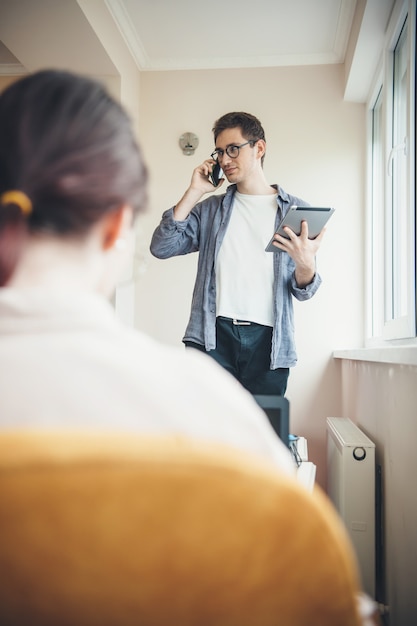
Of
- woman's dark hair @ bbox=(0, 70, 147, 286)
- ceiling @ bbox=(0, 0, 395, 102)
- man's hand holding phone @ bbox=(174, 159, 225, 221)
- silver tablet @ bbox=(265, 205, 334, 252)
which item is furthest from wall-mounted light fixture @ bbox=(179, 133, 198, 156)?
woman's dark hair @ bbox=(0, 70, 147, 286)

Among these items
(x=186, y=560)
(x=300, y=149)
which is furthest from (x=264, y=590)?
(x=300, y=149)

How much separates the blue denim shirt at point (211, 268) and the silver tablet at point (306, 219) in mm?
145

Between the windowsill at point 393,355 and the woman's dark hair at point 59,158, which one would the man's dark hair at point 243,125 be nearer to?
the windowsill at point 393,355

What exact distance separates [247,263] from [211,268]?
13 centimetres

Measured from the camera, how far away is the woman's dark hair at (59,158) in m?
0.53

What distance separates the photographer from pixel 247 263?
78.5 inches

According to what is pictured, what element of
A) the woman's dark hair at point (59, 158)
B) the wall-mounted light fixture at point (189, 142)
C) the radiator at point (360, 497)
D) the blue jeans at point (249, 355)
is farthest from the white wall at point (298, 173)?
the woman's dark hair at point (59, 158)

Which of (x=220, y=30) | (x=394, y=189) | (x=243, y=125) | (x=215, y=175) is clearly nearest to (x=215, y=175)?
(x=215, y=175)

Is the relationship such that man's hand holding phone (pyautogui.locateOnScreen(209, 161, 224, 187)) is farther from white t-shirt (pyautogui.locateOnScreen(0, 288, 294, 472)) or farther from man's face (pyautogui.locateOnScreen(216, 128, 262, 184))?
white t-shirt (pyautogui.locateOnScreen(0, 288, 294, 472))

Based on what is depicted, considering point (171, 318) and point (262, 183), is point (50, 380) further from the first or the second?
point (171, 318)

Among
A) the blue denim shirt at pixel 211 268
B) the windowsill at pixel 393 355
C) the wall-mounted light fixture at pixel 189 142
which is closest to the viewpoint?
the windowsill at pixel 393 355

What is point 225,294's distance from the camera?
1.94 m

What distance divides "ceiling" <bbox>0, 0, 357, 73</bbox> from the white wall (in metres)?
0.07

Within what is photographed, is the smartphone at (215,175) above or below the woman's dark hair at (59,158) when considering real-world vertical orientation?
above
